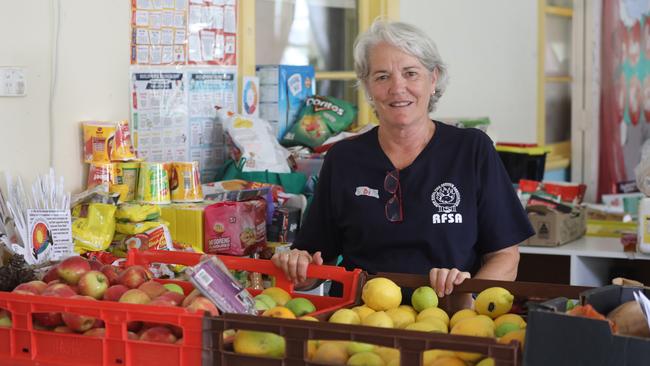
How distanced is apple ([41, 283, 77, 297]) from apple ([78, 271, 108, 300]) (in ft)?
0.09

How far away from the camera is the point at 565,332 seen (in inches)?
67.6

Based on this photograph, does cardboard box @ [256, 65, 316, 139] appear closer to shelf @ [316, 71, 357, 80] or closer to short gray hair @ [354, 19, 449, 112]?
shelf @ [316, 71, 357, 80]

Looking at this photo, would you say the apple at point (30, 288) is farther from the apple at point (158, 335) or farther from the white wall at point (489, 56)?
the white wall at point (489, 56)

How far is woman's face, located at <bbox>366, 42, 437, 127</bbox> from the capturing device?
9.51ft

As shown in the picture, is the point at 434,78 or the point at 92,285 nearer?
the point at 92,285

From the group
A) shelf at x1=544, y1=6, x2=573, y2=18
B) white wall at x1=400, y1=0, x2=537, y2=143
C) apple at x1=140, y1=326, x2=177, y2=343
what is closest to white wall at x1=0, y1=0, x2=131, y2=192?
apple at x1=140, y1=326, x2=177, y2=343

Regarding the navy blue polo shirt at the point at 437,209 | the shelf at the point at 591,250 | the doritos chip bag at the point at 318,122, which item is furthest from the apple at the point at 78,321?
the shelf at the point at 591,250

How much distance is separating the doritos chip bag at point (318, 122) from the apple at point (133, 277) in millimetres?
2218

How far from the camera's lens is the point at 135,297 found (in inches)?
82.3

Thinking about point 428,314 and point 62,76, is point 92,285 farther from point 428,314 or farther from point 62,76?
point 62,76

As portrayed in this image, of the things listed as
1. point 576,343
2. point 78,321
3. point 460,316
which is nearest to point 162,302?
point 78,321

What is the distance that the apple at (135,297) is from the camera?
2.08 meters

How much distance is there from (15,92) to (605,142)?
4.72 m

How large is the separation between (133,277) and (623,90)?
554cm
